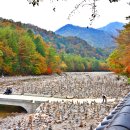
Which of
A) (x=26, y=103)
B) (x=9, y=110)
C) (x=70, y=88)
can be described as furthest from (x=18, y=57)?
(x=26, y=103)

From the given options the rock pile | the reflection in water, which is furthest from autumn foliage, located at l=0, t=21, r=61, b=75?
the reflection in water

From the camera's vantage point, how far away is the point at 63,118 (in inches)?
816

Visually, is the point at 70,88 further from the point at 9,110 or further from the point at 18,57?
the point at 18,57

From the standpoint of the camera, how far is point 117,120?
4.06m

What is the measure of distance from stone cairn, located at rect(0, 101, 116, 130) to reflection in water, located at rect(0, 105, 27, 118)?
2.63 metres

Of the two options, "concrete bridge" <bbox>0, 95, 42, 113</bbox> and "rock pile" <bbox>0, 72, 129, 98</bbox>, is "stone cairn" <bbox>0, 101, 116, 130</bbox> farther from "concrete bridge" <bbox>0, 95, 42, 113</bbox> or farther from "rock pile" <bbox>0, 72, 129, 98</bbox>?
"rock pile" <bbox>0, 72, 129, 98</bbox>

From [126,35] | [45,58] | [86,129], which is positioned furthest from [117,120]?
[45,58]

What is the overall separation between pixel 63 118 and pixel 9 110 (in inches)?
354

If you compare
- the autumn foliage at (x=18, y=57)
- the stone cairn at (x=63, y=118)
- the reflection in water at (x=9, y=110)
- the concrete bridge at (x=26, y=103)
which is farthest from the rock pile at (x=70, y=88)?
the autumn foliage at (x=18, y=57)

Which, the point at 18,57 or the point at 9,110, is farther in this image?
the point at 18,57

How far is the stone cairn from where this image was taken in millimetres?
18984

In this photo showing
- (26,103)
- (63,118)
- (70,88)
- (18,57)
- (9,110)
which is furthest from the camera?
(18,57)

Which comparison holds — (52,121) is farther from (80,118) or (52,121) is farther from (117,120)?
(117,120)

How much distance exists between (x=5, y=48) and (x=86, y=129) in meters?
50.6
